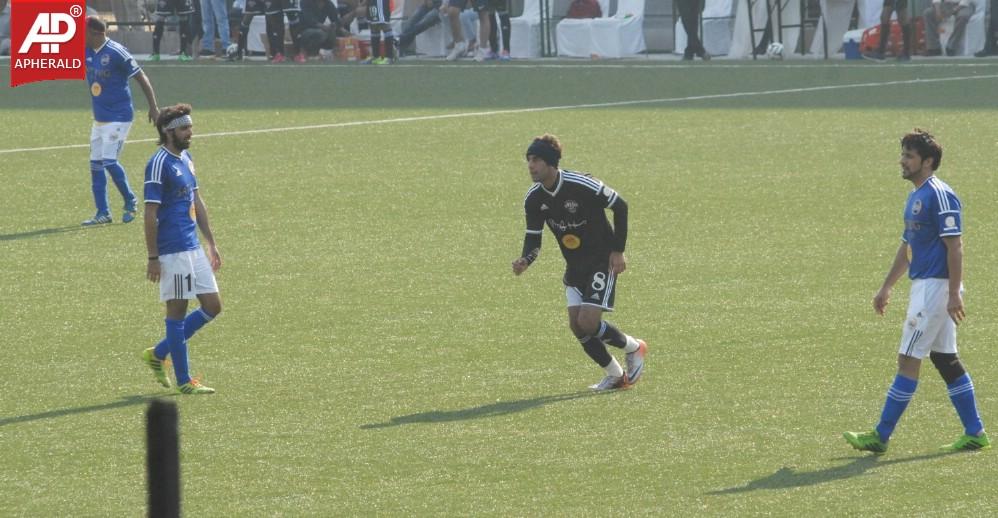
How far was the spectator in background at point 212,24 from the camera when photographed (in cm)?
3691

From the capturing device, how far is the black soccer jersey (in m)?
9.23

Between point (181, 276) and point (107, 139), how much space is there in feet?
23.7

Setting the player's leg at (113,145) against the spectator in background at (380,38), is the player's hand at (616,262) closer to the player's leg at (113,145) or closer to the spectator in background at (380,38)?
the player's leg at (113,145)

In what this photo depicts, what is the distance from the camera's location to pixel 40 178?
19953 millimetres

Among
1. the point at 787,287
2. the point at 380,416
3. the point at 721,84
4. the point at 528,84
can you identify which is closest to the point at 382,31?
the point at 528,84

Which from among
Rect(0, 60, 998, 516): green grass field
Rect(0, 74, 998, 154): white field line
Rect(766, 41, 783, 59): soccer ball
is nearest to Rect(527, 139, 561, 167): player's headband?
Rect(0, 60, 998, 516): green grass field

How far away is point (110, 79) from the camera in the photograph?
15883 mm

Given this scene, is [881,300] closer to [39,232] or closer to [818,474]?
[818,474]

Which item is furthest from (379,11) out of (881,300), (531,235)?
(881,300)

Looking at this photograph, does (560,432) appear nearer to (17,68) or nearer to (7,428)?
(7,428)

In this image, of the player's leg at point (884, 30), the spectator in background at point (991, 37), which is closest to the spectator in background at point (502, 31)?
the player's leg at point (884, 30)

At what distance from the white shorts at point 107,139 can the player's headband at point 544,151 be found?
26.6 feet

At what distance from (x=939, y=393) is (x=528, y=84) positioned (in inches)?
846

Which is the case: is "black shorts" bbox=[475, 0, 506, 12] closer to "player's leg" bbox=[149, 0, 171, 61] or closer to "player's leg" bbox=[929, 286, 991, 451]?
"player's leg" bbox=[149, 0, 171, 61]
